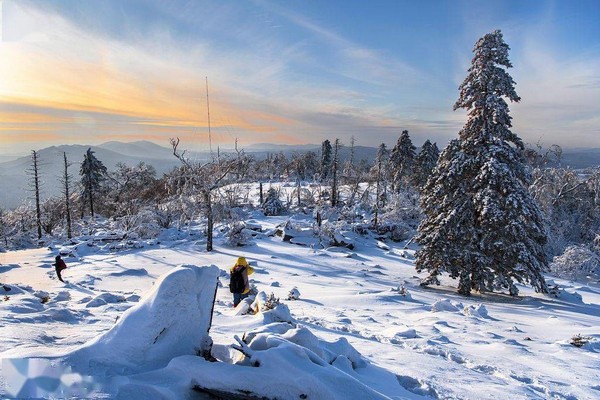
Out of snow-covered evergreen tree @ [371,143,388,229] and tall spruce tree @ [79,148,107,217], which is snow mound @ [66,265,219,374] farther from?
tall spruce tree @ [79,148,107,217]

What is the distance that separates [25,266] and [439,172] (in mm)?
23168

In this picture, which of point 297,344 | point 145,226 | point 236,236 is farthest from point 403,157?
point 297,344

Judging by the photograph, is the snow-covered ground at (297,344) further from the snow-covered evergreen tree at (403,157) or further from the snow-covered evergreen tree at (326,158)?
the snow-covered evergreen tree at (326,158)

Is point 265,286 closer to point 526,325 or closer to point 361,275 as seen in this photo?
point 361,275

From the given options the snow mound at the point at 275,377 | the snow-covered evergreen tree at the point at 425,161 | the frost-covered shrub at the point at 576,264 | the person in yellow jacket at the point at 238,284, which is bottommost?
the frost-covered shrub at the point at 576,264

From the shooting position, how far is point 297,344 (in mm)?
4617

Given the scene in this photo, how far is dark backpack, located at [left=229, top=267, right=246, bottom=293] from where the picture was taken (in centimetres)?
1025

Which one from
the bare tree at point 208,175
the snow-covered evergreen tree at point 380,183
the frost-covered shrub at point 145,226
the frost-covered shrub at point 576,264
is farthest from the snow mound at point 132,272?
the frost-covered shrub at point 576,264

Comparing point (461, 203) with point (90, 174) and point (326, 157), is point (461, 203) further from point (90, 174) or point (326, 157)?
point (326, 157)

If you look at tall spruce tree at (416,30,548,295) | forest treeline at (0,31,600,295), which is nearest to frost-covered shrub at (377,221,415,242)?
forest treeline at (0,31,600,295)

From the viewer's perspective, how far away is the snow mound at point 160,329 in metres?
3.62

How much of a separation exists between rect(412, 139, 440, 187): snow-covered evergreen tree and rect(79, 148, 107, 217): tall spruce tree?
4120cm

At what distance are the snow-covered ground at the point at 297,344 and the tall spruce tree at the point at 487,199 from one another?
1.38m

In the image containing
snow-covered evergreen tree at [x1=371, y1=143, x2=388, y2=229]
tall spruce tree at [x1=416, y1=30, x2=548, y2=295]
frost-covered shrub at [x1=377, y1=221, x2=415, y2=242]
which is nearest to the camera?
tall spruce tree at [x1=416, y1=30, x2=548, y2=295]
